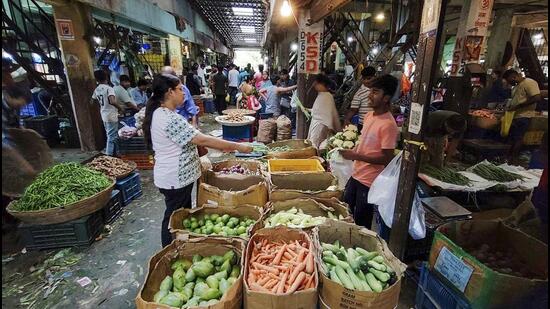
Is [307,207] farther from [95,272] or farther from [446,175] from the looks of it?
[95,272]

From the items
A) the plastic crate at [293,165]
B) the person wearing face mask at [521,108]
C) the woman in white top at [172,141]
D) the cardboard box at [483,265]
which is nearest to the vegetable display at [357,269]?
the cardboard box at [483,265]

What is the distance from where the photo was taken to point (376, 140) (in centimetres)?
324

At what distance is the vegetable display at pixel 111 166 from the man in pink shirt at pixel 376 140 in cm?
411

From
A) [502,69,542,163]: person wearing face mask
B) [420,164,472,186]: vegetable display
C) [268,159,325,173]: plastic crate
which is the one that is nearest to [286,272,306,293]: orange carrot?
[268,159,325,173]: plastic crate

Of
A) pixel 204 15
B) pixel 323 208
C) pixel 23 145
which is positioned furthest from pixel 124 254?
pixel 204 15

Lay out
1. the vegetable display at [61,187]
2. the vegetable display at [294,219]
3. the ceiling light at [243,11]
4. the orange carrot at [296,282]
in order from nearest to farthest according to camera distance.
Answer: the orange carrot at [296,282] < the vegetable display at [294,219] < the vegetable display at [61,187] < the ceiling light at [243,11]

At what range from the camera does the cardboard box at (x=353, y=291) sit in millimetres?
2051

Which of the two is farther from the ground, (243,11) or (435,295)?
(243,11)

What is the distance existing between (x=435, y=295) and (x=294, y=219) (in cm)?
148

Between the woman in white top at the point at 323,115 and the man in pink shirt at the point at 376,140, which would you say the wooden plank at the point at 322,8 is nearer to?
the woman in white top at the point at 323,115

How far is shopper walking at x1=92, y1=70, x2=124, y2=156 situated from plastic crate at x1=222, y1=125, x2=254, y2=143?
8.35 feet

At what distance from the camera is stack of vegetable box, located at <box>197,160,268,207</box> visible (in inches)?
140

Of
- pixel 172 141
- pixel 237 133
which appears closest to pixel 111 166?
pixel 237 133

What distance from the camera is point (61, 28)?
22.3ft
